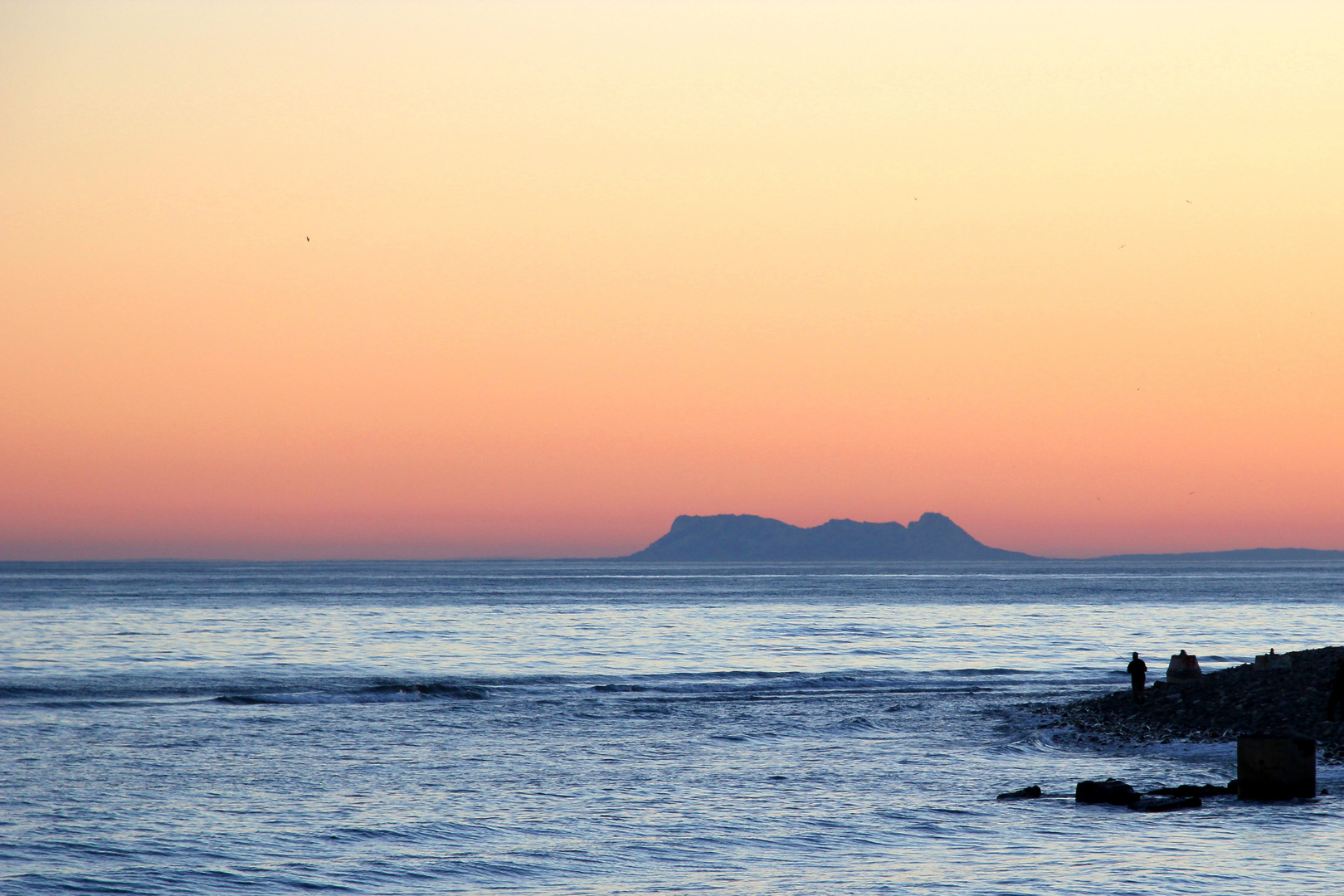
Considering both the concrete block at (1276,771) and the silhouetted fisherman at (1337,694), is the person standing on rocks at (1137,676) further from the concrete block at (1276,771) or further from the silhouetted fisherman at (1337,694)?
the concrete block at (1276,771)

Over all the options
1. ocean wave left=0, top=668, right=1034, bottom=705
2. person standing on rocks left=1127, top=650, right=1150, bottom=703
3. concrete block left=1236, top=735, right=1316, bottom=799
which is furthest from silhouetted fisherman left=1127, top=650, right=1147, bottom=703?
concrete block left=1236, top=735, right=1316, bottom=799

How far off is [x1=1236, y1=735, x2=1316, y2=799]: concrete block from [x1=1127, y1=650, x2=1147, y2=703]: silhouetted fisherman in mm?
12972

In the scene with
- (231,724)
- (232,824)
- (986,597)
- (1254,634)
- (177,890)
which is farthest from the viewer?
(986,597)

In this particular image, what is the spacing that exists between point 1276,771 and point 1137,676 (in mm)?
14010

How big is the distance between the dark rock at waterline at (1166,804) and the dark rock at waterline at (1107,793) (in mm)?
193

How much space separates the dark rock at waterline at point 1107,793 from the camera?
22734 mm

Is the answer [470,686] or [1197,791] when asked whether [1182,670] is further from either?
[470,686]

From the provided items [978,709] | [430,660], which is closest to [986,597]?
[430,660]

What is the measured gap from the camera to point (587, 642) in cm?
7638

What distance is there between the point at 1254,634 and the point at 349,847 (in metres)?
76.0

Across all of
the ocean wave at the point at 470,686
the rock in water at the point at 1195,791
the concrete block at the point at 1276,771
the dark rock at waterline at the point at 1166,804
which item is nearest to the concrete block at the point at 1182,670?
the ocean wave at the point at 470,686

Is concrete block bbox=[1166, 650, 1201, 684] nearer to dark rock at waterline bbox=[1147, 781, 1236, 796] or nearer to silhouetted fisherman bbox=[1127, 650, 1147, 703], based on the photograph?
silhouetted fisherman bbox=[1127, 650, 1147, 703]

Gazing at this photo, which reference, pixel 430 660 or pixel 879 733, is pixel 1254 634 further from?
pixel 879 733

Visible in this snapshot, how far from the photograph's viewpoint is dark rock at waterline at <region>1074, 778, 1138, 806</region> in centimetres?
2273
